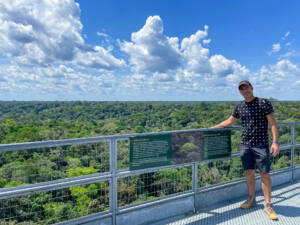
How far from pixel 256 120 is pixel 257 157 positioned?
18.9 inches

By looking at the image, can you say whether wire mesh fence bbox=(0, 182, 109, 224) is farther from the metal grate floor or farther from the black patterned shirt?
the black patterned shirt

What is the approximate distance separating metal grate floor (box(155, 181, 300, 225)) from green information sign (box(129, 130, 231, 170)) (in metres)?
0.69

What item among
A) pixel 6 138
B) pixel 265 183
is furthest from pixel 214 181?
pixel 6 138

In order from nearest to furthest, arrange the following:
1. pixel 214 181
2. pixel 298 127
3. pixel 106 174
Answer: pixel 106 174, pixel 214 181, pixel 298 127

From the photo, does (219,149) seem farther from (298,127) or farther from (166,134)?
(298,127)

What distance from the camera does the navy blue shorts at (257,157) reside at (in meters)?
3.06

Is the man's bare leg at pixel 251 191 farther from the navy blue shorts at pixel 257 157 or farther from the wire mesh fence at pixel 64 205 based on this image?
the wire mesh fence at pixel 64 205

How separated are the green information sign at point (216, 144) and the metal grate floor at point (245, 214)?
2.31 ft

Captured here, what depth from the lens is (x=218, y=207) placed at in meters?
3.40

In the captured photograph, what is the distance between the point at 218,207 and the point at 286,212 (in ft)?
2.78

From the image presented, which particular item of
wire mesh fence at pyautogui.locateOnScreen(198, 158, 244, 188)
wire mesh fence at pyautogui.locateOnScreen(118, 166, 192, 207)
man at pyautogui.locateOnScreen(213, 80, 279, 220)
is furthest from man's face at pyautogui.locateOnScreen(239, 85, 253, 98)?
wire mesh fence at pyautogui.locateOnScreen(118, 166, 192, 207)

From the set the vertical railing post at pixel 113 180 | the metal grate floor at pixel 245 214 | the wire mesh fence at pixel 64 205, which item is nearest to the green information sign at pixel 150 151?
the vertical railing post at pixel 113 180

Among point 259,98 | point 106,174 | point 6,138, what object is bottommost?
point 6,138

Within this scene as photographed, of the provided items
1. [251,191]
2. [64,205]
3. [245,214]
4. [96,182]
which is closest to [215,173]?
[251,191]
